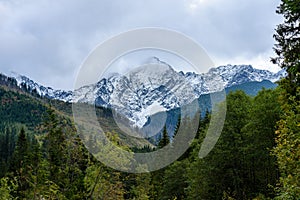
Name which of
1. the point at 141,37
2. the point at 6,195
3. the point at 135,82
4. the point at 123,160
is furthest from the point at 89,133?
the point at 141,37

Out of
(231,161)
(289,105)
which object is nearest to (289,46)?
(289,105)

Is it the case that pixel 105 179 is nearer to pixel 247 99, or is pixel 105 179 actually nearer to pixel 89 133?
pixel 89 133

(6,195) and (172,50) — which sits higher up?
(172,50)

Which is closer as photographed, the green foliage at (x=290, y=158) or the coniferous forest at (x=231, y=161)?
the green foliage at (x=290, y=158)

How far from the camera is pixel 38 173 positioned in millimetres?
34469

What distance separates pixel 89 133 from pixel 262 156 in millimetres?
13229

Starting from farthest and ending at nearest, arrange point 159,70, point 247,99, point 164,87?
point 247,99 < point 164,87 < point 159,70

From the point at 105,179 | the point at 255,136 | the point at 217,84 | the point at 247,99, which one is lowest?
the point at 105,179

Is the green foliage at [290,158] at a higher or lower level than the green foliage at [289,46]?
lower

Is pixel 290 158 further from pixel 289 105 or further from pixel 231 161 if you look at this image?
pixel 231 161

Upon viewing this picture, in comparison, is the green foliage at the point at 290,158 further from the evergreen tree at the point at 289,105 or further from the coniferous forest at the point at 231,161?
the coniferous forest at the point at 231,161

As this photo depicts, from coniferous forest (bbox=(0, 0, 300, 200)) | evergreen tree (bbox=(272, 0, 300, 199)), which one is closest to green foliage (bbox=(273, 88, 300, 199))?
evergreen tree (bbox=(272, 0, 300, 199))

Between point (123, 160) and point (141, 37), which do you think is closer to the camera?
point (141, 37)

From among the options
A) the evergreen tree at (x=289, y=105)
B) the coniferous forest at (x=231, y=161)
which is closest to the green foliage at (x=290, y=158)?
the evergreen tree at (x=289, y=105)
